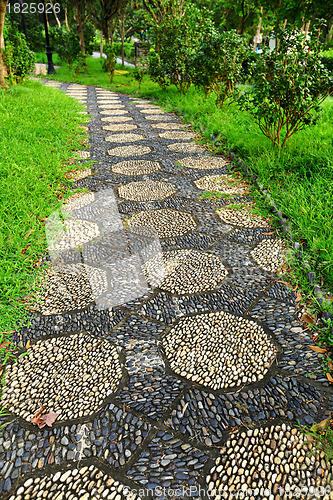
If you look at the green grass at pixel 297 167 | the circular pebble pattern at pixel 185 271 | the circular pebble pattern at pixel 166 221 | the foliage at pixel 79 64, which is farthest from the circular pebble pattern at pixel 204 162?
the foliage at pixel 79 64

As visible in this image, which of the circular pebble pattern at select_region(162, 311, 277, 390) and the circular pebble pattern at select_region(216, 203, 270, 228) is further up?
the circular pebble pattern at select_region(216, 203, 270, 228)

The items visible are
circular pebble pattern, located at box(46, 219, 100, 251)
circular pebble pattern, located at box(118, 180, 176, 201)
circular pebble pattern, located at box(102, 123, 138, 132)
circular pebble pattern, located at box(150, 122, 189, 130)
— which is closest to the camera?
circular pebble pattern, located at box(46, 219, 100, 251)

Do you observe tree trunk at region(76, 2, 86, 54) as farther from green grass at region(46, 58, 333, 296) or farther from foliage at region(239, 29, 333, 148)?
foliage at region(239, 29, 333, 148)

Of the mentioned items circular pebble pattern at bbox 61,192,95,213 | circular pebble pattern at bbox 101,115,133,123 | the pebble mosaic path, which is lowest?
the pebble mosaic path

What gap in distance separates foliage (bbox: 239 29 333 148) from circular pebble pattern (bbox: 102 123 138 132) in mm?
2626

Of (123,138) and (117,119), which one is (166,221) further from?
(117,119)

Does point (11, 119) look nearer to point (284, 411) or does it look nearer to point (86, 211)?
point (86, 211)

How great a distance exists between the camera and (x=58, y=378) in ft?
4.55

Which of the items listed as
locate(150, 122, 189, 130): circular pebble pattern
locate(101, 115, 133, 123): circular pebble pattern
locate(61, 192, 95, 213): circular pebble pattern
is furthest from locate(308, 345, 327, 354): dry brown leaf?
locate(101, 115, 133, 123): circular pebble pattern

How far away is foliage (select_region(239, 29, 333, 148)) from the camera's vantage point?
326 cm

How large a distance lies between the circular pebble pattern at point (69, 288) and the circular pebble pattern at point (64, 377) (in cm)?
25

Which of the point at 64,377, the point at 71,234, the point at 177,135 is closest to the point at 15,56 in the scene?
the point at 177,135

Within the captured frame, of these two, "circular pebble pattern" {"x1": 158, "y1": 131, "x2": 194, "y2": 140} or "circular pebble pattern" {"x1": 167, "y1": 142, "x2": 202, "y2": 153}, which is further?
"circular pebble pattern" {"x1": 158, "y1": 131, "x2": 194, "y2": 140}

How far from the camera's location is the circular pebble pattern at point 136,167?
3.69 metres
